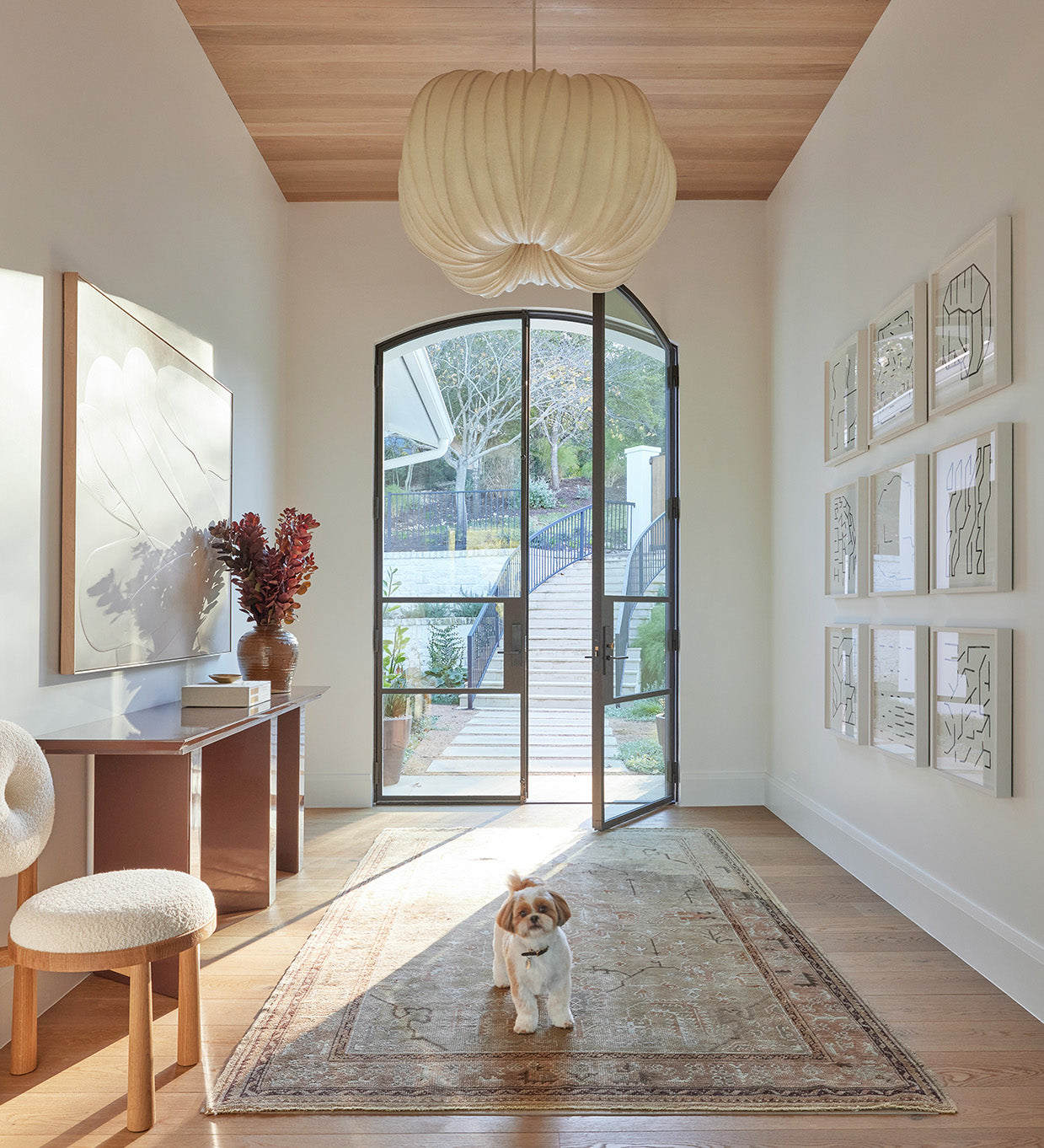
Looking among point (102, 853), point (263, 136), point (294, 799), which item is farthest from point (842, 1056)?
point (263, 136)

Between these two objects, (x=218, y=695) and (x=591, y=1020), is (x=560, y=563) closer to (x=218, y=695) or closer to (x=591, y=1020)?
(x=218, y=695)

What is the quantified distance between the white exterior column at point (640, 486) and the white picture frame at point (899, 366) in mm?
1467

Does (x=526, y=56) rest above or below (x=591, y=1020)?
above

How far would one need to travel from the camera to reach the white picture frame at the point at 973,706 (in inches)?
104

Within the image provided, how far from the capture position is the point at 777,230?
508 centimetres

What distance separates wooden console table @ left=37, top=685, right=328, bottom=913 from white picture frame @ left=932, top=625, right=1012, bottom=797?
2206 millimetres

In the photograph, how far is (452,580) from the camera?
17.7 feet

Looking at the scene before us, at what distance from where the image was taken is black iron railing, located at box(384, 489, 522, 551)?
17.6ft

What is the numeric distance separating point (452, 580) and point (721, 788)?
190 centimetres

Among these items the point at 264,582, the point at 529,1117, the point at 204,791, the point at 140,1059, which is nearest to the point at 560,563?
the point at 264,582

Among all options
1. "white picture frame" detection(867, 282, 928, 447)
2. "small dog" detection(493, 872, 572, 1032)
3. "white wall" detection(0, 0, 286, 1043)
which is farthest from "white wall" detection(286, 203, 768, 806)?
"small dog" detection(493, 872, 572, 1032)

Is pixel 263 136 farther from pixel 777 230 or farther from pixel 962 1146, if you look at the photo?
pixel 962 1146

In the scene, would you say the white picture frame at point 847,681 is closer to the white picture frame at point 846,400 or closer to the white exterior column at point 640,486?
the white picture frame at point 846,400

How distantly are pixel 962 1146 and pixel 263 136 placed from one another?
475cm
